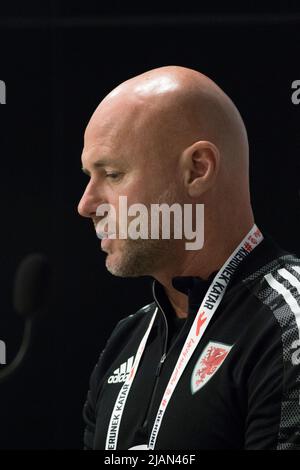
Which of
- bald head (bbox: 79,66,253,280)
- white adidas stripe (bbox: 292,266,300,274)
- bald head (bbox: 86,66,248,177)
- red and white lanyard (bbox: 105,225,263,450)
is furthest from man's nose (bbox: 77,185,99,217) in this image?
white adidas stripe (bbox: 292,266,300,274)

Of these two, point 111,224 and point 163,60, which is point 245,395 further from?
point 163,60

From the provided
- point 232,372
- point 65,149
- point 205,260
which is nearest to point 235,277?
point 205,260

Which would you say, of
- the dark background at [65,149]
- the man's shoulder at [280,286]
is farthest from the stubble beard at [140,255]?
the dark background at [65,149]

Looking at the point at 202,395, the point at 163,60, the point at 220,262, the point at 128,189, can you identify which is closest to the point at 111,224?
the point at 128,189

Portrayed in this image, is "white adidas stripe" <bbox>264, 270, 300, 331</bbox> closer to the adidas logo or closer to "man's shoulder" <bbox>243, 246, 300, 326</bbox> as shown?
"man's shoulder" <bbox>243, 246, 300, 326</bbox>

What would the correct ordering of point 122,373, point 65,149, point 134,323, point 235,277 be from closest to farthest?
1. point 235,277
2. point 122,373
3. point 134,323
4. point 65,149

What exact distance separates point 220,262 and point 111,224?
0.18m

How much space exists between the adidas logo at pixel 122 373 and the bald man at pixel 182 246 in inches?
1.6

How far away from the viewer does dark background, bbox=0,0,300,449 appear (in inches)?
83.1

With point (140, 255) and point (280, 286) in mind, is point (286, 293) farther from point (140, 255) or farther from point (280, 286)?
point (140, 255)

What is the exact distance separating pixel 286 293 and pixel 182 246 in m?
0.19

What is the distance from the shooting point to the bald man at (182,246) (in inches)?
53.7

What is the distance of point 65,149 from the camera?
216cm

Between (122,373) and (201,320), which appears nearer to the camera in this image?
(201,320)
